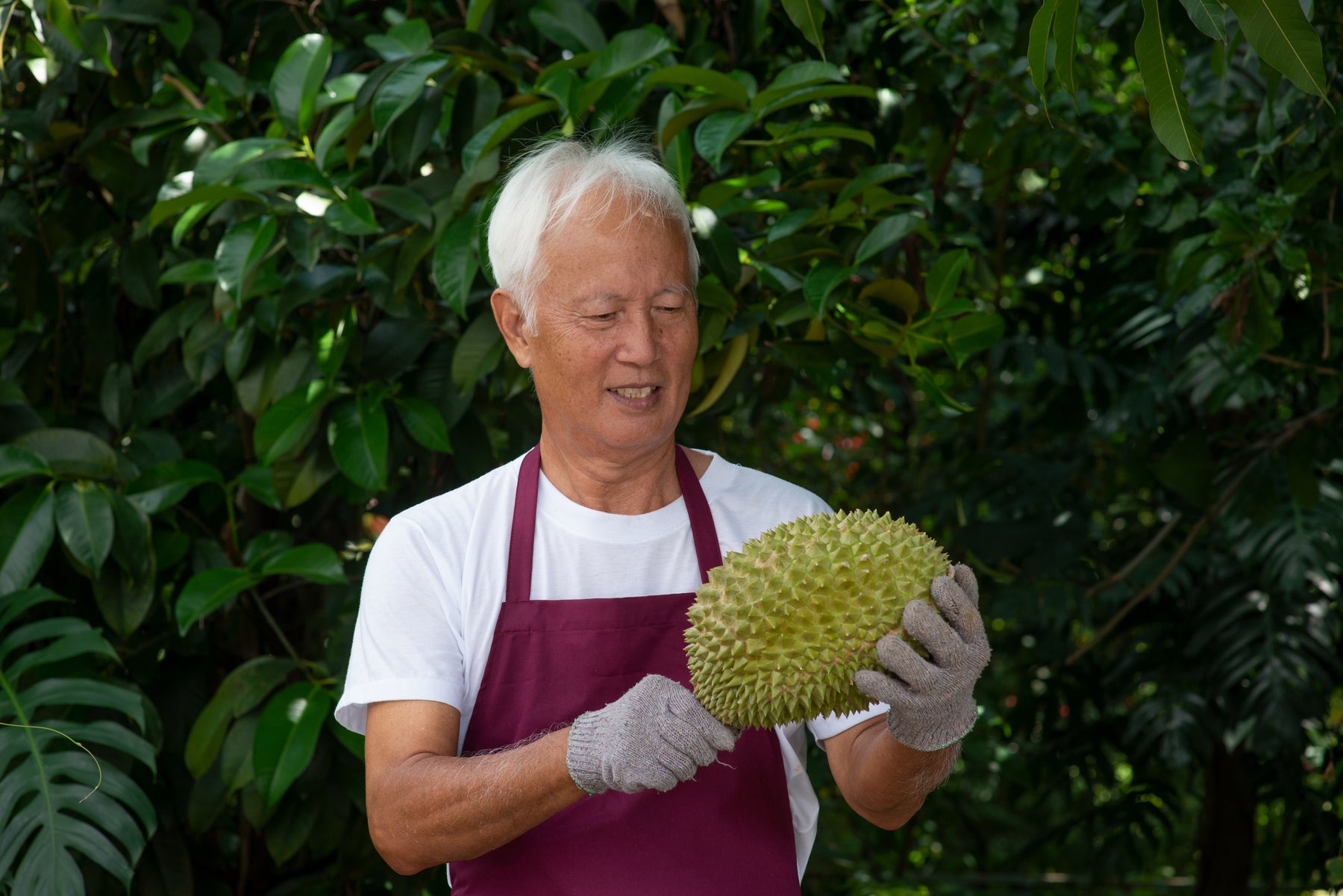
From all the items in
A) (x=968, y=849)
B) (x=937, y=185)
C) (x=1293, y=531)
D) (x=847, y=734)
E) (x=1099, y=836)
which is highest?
(x=937, y=185)

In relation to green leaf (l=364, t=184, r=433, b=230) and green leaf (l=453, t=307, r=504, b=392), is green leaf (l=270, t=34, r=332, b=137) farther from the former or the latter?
green leaf (l=453, t=307, r=504, b=392)

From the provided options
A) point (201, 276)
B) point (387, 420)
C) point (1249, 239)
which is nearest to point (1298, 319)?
point (1249, 239)

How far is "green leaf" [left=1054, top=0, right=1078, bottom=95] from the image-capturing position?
4.23 feet

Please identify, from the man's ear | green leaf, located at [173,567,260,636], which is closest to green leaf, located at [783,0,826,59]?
the man's ear

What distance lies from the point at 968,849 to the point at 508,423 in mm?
4317

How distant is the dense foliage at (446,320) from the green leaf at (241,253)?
1 cm

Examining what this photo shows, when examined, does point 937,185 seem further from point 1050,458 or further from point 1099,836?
point 1099,836

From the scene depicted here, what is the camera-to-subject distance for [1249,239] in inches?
89.4

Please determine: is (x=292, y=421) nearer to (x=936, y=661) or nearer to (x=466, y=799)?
(x=466, y=799)

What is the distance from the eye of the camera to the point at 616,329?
174 cm

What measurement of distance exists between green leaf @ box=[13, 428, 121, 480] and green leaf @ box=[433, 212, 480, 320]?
83cm

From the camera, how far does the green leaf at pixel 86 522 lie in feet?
7.23

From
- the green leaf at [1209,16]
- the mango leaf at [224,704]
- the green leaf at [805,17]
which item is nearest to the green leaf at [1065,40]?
the green leaf at [1209,16]

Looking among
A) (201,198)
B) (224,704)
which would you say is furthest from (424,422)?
(224,704)
